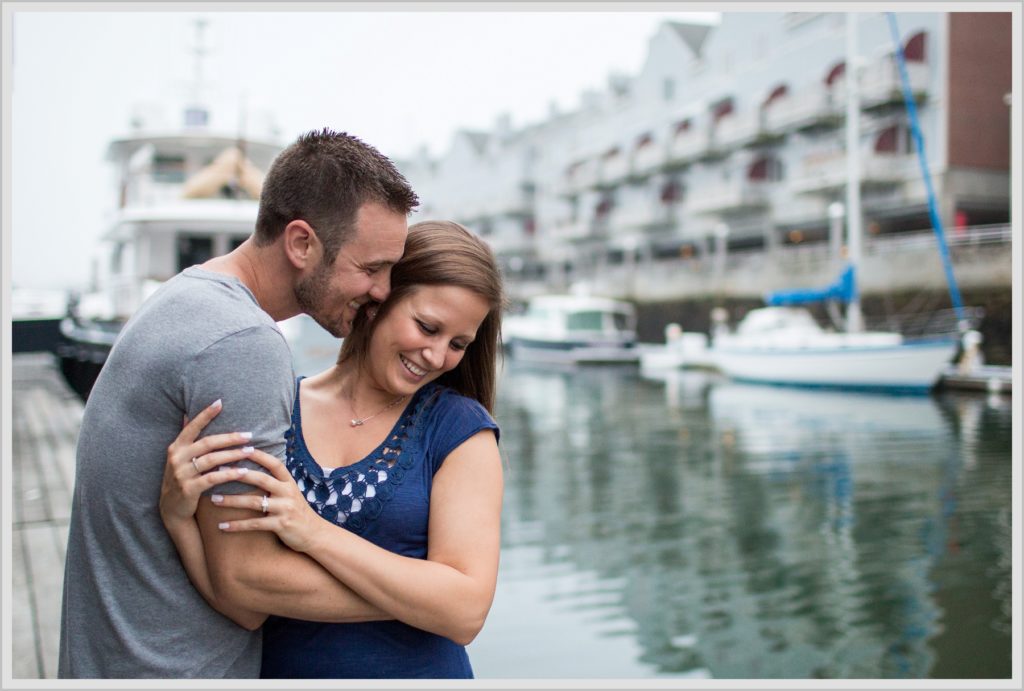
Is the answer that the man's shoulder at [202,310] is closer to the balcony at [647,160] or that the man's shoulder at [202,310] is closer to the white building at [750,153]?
the white building at [750,153]

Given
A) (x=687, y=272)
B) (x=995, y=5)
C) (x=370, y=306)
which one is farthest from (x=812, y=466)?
(x=687, y=272)

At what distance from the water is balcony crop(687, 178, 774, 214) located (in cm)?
1861

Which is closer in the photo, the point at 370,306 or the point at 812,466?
the point at 370,306

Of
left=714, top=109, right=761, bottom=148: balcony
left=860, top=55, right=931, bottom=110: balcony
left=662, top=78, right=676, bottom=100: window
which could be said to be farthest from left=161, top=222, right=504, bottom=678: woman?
left=662, top=78, right=676, bottom=100: window

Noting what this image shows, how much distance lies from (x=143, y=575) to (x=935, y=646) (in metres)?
4.88

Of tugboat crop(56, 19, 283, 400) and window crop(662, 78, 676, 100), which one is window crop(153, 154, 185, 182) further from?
window crop(662, 78, 676, 100)

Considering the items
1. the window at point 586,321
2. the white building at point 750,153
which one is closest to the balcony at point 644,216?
the white building at point 750,153

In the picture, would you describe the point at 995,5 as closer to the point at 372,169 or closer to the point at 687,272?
the point at 372,169

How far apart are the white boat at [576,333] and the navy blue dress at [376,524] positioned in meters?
27.8

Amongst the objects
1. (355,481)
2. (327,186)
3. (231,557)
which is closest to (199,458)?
(231,557)

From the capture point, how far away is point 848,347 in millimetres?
19516

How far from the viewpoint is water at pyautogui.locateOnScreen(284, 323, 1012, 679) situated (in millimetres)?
5027

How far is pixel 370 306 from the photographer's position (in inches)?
71.9

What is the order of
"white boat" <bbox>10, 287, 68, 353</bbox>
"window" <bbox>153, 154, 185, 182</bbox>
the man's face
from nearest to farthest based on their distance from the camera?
the man's face, "window" <bbox>153, 154, 185, 182</bbox>, "white boat" <bbox>10, 287, 68, 353</bbox>
